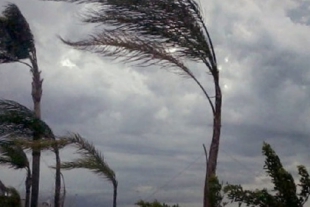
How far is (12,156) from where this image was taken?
57.1ft

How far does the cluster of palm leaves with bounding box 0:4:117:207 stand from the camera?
15.4 m

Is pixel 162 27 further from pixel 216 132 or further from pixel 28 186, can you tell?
pixel 28 186

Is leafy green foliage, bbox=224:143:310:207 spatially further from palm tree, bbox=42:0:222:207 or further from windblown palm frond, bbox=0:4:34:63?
windblown palm frond, bbox=0:4:34:63

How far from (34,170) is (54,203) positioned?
3.30ft

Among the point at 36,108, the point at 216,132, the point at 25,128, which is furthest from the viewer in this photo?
the point at 36,108

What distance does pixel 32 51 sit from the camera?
19.4m

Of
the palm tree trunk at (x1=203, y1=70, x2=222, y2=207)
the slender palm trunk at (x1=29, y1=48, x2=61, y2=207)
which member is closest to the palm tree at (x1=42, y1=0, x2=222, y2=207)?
the palm tree trunk at (x1=203, y1=70, x2=222, y2=207)

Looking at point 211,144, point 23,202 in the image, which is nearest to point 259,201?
point 211,144

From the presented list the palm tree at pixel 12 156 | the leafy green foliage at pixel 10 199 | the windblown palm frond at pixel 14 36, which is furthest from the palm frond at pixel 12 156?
the windblown palm frond at pixel 14 36

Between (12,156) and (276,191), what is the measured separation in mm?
9788

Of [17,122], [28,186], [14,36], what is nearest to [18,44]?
[14,36]

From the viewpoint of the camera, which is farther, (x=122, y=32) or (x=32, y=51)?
(x=32, y=51)

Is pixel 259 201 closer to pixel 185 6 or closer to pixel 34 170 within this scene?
pixel 185 6

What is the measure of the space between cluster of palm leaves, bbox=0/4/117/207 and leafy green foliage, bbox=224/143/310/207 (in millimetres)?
4536
